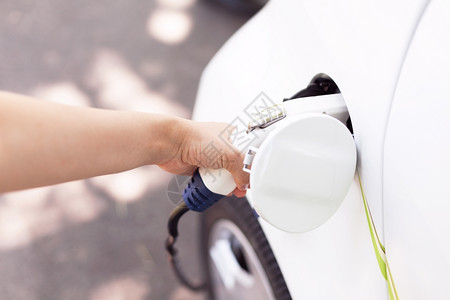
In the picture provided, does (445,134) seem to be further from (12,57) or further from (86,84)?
(12,57)

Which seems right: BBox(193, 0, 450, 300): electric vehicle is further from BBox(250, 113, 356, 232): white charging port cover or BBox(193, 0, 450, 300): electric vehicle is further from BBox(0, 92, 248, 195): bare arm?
BBox(0, 92, 248, 195): bare arm

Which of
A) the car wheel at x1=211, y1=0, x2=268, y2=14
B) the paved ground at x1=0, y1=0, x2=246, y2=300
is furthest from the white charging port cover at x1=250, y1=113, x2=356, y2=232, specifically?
the car wheel at x1=211, y1=0, x2=268, y2=14

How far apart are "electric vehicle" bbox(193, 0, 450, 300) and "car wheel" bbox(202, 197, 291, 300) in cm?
3

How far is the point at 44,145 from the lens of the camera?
0.68 m

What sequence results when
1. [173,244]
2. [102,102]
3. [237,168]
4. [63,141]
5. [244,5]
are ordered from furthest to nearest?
[244,5]
[102,102]
[173,244]
[237,168]
[63,141]

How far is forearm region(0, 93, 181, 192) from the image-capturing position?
25.9 inches

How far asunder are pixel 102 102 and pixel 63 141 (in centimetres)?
133

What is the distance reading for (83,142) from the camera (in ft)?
2.38

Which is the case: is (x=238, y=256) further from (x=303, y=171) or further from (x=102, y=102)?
(x=102, y=102)

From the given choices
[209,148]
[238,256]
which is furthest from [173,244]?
[209,148]

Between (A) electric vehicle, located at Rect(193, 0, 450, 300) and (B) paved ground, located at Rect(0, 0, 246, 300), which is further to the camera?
(B) paved ground, located at Rect(0, 0, 246, 300)

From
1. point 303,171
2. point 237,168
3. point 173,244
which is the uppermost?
point 303,171

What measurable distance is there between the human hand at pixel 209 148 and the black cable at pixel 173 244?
7.0 inches

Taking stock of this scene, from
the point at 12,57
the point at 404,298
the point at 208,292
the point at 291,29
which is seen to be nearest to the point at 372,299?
the point at 404,298
